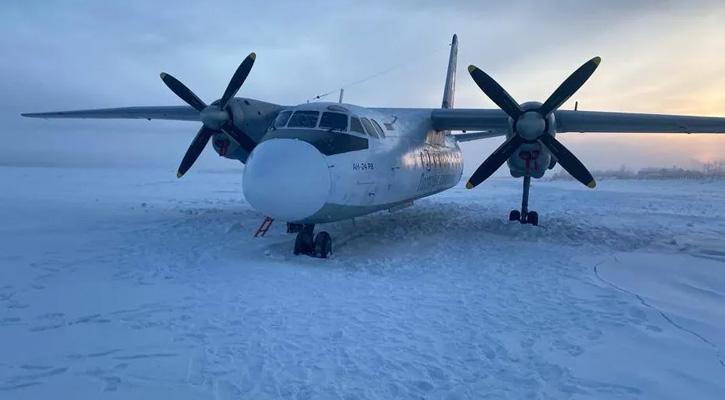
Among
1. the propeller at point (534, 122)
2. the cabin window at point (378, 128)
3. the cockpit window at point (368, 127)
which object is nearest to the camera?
the cockpit window at point (368, 127)

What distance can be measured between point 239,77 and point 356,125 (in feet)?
17.0

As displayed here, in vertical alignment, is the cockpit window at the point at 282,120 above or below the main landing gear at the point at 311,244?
above

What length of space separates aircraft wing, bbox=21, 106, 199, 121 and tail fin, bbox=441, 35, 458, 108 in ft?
37.1

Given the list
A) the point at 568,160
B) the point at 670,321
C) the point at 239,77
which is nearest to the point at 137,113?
the point at 239,77

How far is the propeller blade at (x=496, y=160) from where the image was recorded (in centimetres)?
1299

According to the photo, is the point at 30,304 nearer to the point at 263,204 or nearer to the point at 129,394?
the point at 129,394

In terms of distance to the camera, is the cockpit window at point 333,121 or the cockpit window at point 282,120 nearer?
the cockpit window at point 333,121

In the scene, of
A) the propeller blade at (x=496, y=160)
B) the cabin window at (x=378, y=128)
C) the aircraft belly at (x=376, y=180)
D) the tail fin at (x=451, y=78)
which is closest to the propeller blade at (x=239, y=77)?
the cabin window at (x=378, y=128)

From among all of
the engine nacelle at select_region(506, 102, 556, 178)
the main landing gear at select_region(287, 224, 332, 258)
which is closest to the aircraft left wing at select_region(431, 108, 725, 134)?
the engine nacelle at select_region(506, 102, 556, 178)

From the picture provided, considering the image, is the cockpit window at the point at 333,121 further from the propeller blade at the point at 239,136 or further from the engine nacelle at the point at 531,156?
the engine nacelle at the point at 531,156

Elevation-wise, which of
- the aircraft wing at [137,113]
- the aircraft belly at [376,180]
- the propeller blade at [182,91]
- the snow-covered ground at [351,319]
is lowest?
the snow-covered ground at [351,319]

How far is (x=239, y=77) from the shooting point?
536 inches

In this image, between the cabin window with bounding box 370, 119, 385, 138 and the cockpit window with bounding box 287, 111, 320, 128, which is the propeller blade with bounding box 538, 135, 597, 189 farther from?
the cockpit window with bounding box 287, 111, 320, 128

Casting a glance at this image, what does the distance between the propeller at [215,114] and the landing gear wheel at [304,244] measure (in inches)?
226
